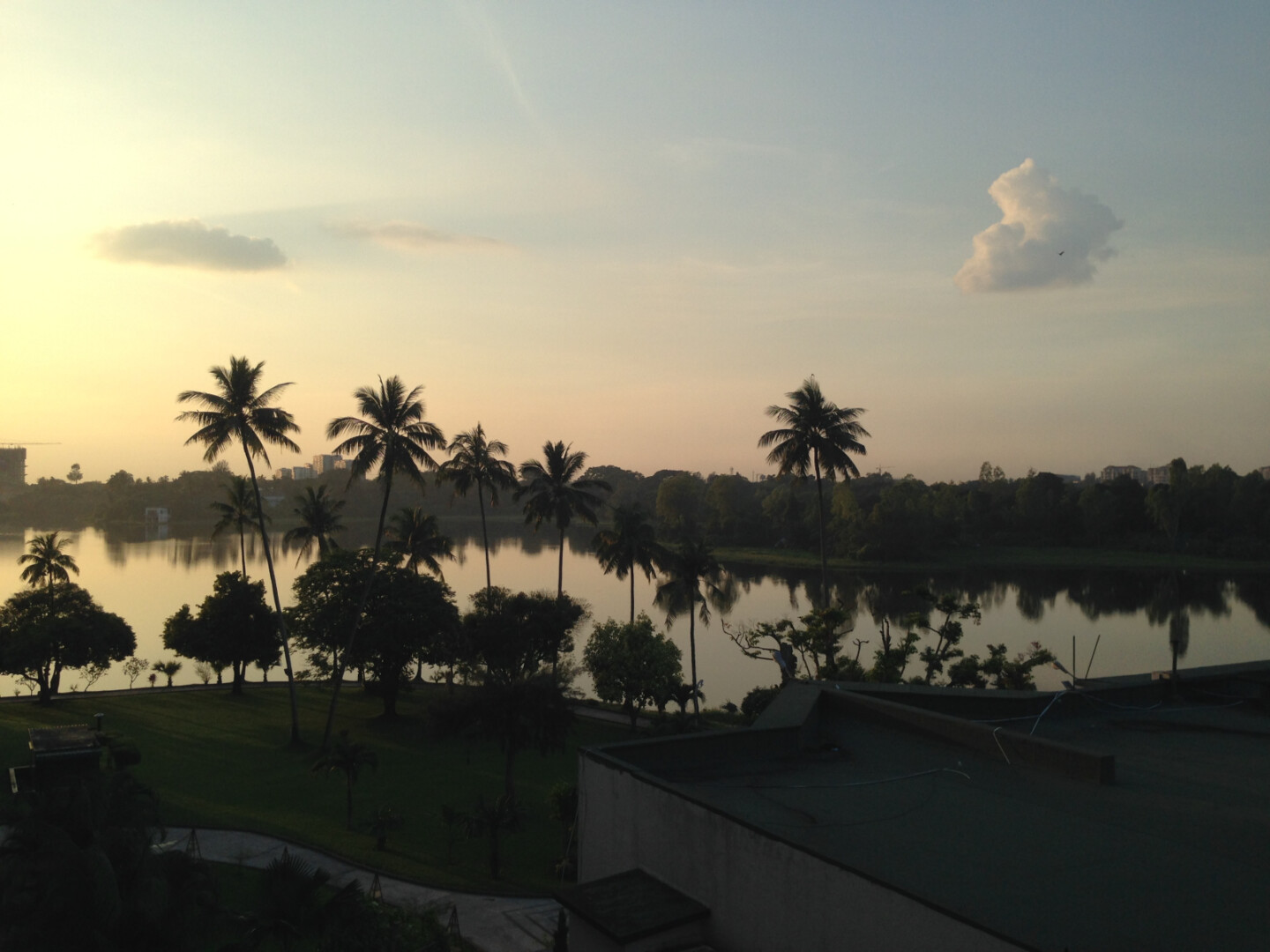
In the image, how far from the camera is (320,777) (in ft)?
100

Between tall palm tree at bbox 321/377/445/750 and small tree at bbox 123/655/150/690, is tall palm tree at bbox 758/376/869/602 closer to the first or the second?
tall palm tree at bbox 321/377/445/750

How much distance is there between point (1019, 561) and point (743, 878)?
99.5 m

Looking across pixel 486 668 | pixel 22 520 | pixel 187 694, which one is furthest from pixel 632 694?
pixel 22 520

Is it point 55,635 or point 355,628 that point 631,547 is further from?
point 55,635

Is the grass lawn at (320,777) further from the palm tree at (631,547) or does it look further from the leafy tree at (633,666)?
the palm tree at (631,547)

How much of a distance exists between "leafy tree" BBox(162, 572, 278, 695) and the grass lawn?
174cm

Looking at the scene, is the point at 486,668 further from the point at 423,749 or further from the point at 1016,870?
the point at 1016,870

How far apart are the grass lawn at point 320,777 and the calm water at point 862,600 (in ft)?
45.0

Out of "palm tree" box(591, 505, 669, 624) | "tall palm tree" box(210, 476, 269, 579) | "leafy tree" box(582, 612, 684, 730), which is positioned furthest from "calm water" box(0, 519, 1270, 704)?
"tall palm tree" box(210, 476, 269, 579)

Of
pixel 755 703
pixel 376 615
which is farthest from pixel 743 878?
pixel 376 615

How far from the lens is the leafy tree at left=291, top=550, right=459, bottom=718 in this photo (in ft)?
→ 131

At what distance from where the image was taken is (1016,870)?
27.1 feet

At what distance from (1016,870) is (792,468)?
34808 mm

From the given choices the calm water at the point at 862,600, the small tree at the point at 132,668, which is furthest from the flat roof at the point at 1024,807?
the small tree at the point at 132,668
